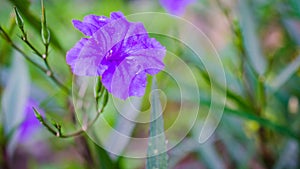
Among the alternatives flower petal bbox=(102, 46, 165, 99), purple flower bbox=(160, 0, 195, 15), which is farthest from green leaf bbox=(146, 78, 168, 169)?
purple flower bbox=(160, 0, 195, 15)

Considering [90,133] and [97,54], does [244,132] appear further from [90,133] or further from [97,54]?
[97,54]

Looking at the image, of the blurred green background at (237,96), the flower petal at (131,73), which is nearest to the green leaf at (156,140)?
the flower petal at (131,73)

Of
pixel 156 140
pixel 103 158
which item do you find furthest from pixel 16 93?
pixel 156 140

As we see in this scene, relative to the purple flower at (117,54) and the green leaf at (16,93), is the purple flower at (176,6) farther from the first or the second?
the purple flower at (117,54)

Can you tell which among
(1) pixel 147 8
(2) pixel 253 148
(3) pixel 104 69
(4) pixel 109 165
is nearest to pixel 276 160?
(2) pixel 253 148

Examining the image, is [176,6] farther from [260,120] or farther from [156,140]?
[156,140]

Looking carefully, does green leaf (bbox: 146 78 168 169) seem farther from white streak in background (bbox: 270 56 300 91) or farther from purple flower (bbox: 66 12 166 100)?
white streak in background (bbox: 270 56 300 91)

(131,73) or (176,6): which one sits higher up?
(131,73)
